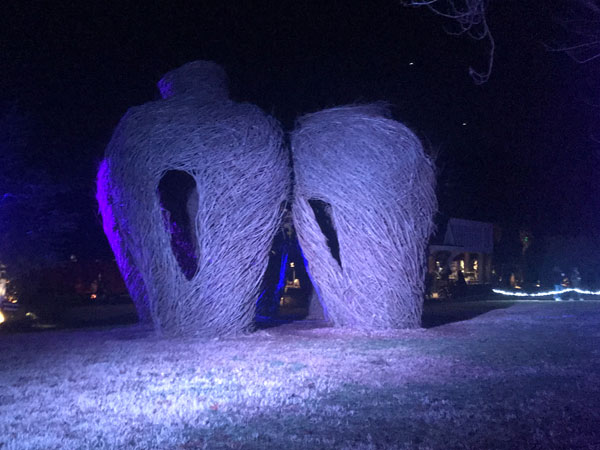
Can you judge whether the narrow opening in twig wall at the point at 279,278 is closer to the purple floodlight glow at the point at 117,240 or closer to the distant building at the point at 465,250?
the purple floodlight glow at the point at 117,240

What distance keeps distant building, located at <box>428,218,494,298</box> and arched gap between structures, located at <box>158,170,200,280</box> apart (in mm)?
22912

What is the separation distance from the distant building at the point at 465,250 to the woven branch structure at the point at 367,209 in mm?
23762

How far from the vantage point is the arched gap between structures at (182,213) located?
463 inches

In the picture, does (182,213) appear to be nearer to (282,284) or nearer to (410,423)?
(282,284)

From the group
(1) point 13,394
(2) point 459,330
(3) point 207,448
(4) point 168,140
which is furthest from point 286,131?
(3) point 207,448

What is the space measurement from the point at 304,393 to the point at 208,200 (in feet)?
15.5

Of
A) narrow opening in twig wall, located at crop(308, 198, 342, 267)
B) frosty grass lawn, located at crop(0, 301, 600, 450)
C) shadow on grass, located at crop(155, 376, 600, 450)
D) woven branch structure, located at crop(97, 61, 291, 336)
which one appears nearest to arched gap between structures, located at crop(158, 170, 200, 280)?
woven branch structure, located at crop(97, 61, 291, 336)

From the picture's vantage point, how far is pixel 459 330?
10.0 metres

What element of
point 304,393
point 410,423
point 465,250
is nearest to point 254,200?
point 304,393

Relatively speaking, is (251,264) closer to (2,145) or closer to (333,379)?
(333,379)

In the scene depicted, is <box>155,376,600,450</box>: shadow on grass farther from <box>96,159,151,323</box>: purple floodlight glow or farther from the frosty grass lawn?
<box>96,159,151,323</box>: purple floodlight glow

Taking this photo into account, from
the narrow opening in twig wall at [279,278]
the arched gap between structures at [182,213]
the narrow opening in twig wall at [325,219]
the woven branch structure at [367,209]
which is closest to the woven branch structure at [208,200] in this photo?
the woven branch structure at [367,209]

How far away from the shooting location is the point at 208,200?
30.6 feet

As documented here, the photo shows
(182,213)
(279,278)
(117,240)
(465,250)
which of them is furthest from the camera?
(465,250)
